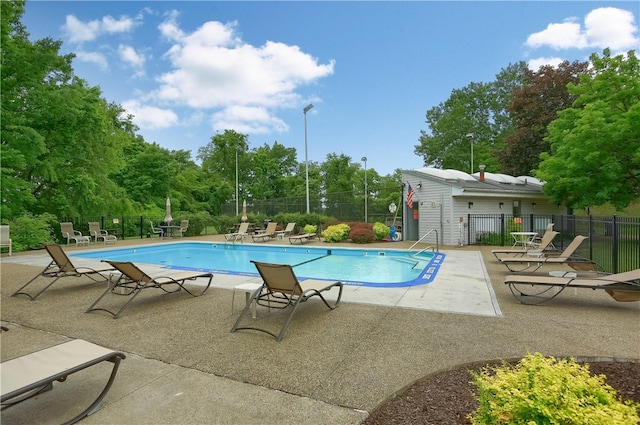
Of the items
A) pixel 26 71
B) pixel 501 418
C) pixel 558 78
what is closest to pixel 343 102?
pixel 558 78

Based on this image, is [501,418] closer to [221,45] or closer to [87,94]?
[221,45]

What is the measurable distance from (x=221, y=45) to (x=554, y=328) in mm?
16920

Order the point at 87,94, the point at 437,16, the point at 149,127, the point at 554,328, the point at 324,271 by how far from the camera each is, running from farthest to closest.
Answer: the point at 149,127, the point at 87,94, the point at 437,16, the point at 324,271, the point at 554,328

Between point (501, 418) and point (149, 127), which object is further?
point (149, 127)

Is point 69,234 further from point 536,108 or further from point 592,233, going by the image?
point 536,108

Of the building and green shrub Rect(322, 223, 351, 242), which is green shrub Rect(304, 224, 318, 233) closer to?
green shrub Rect(322, 223, 351, 242)

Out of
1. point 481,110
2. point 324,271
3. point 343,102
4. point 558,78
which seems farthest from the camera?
point 481,110

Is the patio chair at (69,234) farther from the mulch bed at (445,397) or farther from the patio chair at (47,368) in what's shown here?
the mulch bed at (445,397)

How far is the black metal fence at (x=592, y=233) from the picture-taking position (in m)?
6.92

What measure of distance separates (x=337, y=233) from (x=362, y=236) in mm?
1239

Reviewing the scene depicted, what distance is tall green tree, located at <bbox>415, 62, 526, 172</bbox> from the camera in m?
38.2

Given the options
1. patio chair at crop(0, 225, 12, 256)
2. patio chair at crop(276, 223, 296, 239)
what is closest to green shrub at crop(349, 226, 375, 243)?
patio chair at crop(276, 223, 296, 239)

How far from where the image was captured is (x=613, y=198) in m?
15.1

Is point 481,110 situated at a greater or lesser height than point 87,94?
greater
